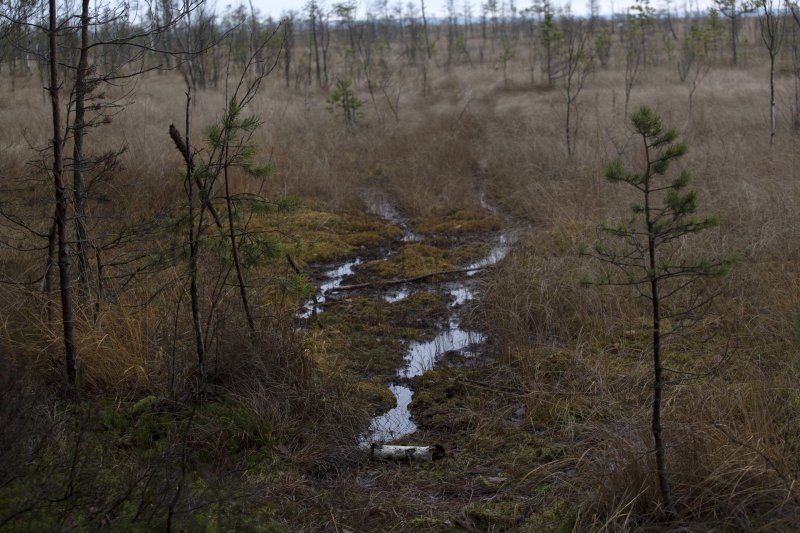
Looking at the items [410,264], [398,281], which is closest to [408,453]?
[398,281]

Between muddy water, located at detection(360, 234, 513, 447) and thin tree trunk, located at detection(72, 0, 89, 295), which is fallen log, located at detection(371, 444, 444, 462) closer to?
muddy water, located at detection(360, 234, 513, 447)

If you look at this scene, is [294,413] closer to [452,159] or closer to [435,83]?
[452,159]

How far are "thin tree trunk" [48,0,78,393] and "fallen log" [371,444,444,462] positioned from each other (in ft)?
5.37

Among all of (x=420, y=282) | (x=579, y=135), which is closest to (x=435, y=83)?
(x=579, y=135)

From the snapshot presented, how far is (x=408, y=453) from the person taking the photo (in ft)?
12.1

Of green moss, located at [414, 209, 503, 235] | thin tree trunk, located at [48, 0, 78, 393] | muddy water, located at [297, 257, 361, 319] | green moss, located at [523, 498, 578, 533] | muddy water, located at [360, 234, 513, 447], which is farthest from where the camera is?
green moss, located at [414, 209, 503, 235]

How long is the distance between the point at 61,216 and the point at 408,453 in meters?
2.10

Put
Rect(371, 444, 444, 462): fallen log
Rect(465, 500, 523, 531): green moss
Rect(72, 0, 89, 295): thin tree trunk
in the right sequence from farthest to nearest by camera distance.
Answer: Rect(72, 0, 89, 295): thin tree trunk < Rect(371, 444, 444, 462): fallen log < Rect(465, 500, 523, 531): green moss

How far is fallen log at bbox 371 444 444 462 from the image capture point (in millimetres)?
3658

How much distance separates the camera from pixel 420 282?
6.84m

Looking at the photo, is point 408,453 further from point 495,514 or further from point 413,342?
point 413,342

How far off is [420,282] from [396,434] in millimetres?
2896

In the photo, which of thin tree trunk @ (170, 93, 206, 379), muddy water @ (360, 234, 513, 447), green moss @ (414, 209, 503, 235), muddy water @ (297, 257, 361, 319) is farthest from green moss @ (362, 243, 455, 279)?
thin tree trunk @ (170, 93, 206, 379)

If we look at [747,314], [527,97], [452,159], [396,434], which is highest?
[527,97]
